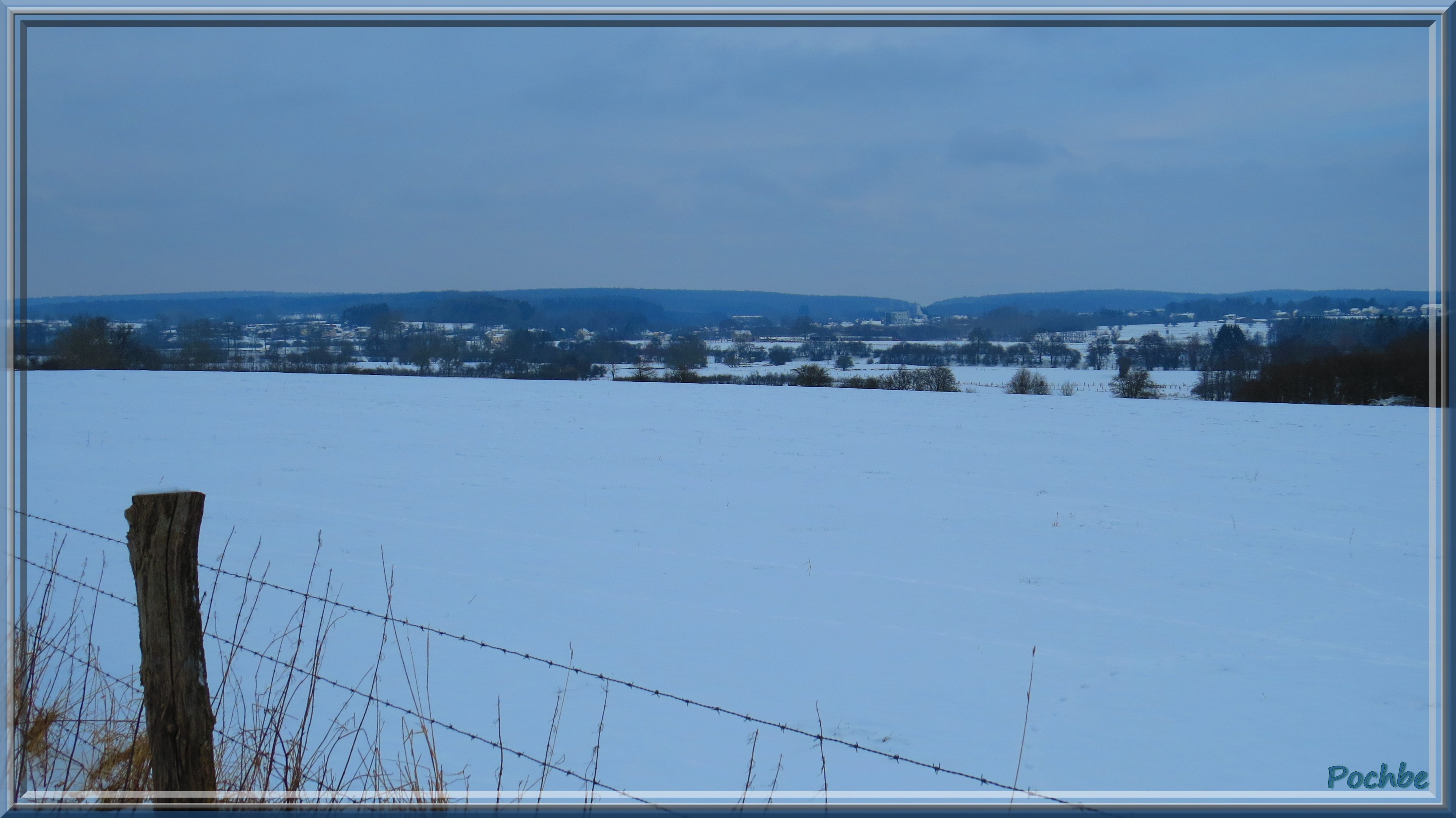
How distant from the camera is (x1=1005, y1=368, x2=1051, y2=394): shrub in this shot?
29.8 metres

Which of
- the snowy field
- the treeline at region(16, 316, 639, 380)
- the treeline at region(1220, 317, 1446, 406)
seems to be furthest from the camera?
the treeline at region(16, 316, 639, 380)

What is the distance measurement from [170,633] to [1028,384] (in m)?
30.5

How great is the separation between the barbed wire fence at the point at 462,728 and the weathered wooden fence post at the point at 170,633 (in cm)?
14

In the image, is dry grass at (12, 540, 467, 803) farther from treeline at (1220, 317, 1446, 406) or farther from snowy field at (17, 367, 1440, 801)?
treeline at (1220, 317, 1446, 406)

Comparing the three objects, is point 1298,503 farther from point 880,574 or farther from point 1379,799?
point 1379,799

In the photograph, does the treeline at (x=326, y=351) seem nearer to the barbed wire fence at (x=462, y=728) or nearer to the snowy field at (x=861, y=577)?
the snowy field at (x=861, y=577)

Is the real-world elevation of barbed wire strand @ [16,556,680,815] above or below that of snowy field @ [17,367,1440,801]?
above

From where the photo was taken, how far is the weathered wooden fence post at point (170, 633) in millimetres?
2482

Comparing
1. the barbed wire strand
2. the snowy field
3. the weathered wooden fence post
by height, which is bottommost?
the snowy field

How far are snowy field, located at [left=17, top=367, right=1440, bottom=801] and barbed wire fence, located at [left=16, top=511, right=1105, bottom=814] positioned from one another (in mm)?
87

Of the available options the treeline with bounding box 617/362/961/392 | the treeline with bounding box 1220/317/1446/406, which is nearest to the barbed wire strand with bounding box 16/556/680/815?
the treeline with bounding box 1220/317/1446/406

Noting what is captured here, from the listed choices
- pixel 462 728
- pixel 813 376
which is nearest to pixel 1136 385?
pixel 813 376

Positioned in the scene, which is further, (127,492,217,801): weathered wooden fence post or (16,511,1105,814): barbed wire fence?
(16,511,1105,814): barbed wire fence

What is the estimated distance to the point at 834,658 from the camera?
18.9 ft
